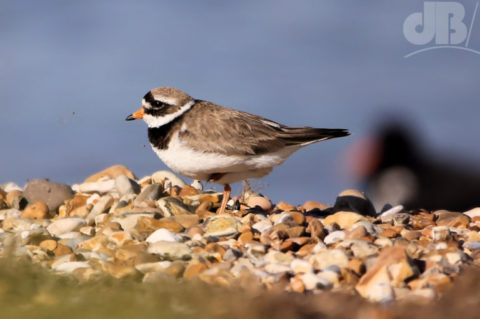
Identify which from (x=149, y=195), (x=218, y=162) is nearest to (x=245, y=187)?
(x=149, y=195)

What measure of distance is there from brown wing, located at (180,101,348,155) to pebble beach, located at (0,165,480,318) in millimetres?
760

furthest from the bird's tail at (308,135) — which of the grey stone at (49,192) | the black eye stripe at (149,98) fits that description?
the grey stone at (49,192)

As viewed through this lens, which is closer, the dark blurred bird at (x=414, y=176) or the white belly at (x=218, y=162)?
the white belly at (x=218, y=162)

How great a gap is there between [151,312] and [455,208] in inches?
302

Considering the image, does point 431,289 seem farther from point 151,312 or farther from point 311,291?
point 151,312

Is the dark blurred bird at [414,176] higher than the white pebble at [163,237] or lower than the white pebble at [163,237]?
lower

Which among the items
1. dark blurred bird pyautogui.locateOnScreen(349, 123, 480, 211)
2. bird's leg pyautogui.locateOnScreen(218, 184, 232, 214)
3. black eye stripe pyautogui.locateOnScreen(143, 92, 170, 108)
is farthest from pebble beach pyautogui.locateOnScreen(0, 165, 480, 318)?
dark blurred bird pyautogui.locateOnScreen(349, 123, 480, 211)

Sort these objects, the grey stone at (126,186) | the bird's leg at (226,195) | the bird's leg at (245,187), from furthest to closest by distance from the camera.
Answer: the bird's leg at (245,187)
the grey stone at (126,186)
the bird's leg at (226,195)

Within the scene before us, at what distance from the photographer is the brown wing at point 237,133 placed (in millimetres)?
7344

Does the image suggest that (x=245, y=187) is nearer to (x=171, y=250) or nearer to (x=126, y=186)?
(x=126, y=186)

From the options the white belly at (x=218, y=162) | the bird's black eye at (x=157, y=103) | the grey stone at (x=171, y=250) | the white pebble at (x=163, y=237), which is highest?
the bird's black eye at (x=157, y=103)

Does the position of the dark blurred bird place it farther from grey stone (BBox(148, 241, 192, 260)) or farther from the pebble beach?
grey stone (BBox(148, 241, 192, 260))

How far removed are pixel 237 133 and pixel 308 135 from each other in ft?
2.56

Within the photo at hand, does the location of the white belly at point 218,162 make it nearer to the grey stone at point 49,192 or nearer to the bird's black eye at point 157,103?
the bird's black eye at point 157,103
